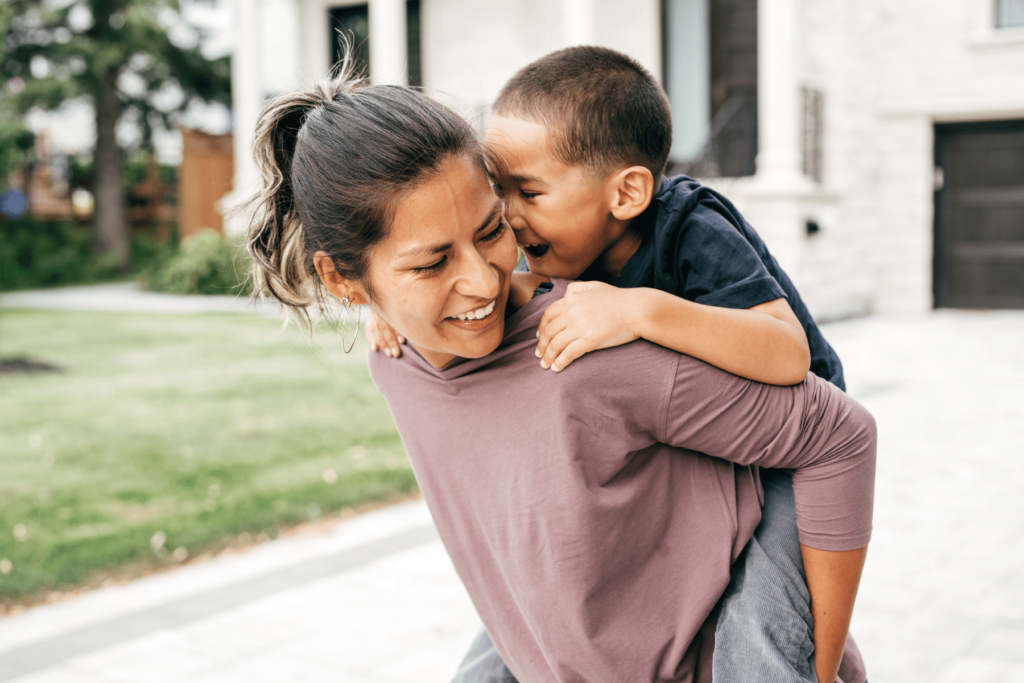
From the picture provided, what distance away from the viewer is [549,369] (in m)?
1.38

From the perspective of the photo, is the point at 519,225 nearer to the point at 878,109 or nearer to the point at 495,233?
the point at 495,233

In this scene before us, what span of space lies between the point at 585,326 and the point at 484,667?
2.58ft

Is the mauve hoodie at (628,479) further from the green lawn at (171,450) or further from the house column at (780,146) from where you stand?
the house column at (780,146)

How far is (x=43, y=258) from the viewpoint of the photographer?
773 inches

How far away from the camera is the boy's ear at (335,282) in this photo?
1.55m

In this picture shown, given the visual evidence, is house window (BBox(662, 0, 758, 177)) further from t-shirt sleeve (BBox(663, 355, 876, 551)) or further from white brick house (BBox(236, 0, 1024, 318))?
t-shirt sleeve (BBox(663, 355, 876, 551))

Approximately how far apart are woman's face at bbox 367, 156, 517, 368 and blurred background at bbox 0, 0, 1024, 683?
0.30 m

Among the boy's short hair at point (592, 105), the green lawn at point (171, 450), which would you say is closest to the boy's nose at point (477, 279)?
the boy's short hair at point (592, 105)

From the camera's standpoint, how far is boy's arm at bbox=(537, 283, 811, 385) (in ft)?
4.46

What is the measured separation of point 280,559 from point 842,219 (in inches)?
428

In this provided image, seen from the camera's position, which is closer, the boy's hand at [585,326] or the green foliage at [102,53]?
the boy's hand at [585,326]

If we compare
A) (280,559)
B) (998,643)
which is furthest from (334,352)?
(998,643)

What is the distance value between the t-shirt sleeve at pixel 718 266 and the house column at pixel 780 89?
10.9m

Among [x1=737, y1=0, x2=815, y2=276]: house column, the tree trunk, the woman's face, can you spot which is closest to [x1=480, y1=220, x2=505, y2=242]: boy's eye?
the woman's face
